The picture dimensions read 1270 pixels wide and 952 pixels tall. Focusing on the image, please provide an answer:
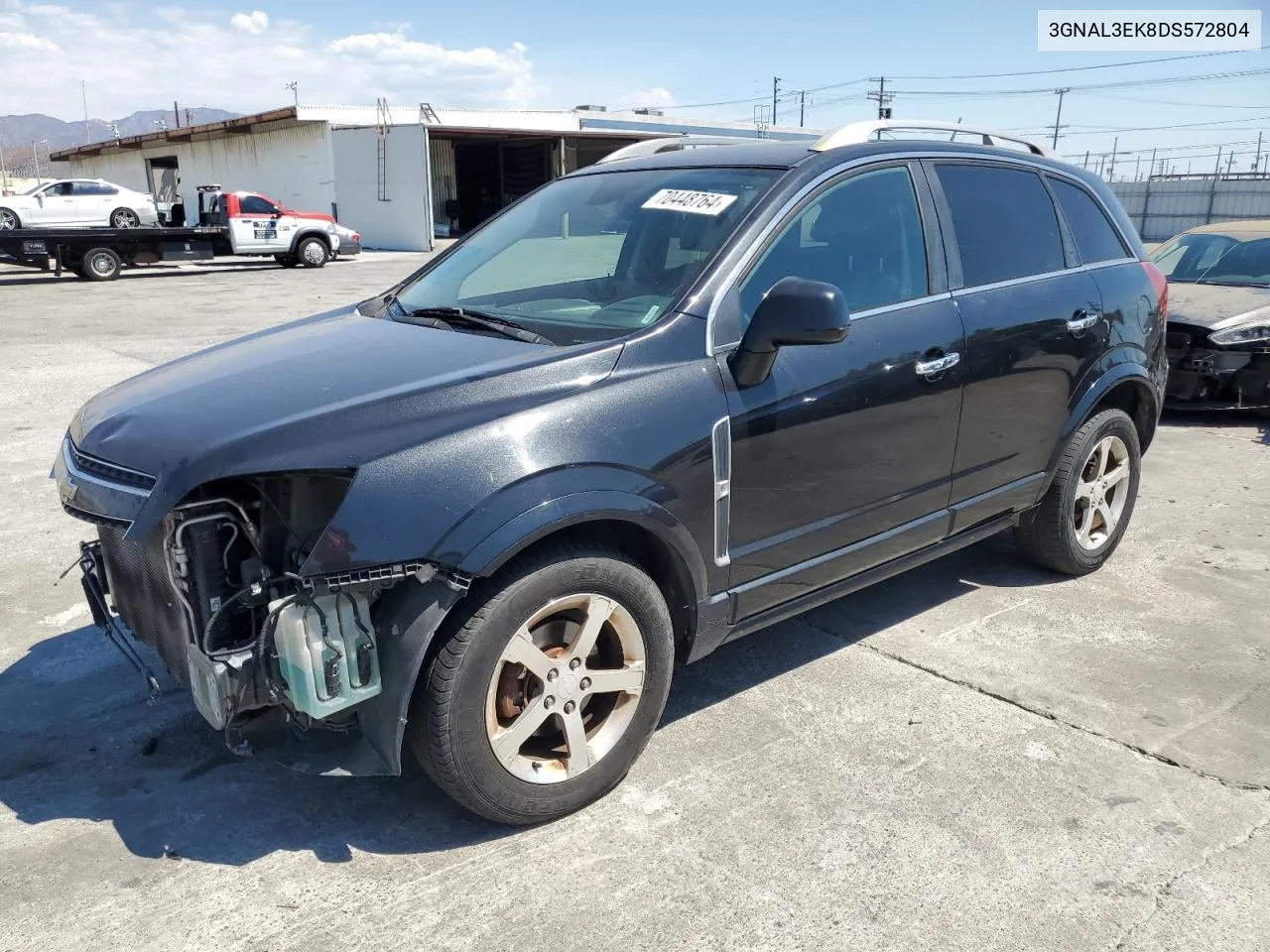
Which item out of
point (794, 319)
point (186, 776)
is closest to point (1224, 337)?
point (794, 319)

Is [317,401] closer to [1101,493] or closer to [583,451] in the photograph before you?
[583,451]

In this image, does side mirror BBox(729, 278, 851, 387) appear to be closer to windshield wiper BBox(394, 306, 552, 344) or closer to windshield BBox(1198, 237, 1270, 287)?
windshield wiper BBox(394, 306, 552, 344)

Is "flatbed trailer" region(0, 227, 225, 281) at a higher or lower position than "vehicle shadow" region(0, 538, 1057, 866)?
higher

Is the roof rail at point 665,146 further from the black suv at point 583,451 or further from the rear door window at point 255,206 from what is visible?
the rear door window at point 255,206

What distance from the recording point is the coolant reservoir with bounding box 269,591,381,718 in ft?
8.02

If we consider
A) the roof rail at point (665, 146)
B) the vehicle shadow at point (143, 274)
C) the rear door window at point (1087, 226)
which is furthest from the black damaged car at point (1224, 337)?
the vehicle shadow at point (143, 274)

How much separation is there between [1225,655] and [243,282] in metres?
21.7

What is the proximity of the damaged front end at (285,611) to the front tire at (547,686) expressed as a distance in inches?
4.7

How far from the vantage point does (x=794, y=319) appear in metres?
2.86

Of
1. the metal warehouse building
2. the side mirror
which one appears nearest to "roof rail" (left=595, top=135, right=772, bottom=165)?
the side mirror

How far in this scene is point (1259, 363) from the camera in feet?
25.1

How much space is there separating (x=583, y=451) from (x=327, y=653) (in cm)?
83

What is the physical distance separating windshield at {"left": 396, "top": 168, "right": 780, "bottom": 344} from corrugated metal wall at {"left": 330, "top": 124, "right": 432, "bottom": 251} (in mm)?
31712

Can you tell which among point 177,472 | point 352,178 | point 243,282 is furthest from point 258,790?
point 352,178
